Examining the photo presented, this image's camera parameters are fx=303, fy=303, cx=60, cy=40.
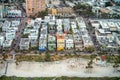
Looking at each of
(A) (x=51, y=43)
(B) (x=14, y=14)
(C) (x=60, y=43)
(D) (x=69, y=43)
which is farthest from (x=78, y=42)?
(B) (x=14, y=14)

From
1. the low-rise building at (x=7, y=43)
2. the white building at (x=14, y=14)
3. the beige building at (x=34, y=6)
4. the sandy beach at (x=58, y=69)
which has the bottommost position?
the sandy beach at (x=58, y=69)

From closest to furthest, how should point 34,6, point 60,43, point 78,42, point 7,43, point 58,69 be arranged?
1. point 58,69
2. point 60,43
3. point 7,43
4. point 78,42
5. point 34,6

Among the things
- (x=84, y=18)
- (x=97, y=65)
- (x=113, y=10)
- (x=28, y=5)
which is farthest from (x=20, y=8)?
(x=97, y=65)

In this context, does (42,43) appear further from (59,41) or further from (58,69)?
(58,69)

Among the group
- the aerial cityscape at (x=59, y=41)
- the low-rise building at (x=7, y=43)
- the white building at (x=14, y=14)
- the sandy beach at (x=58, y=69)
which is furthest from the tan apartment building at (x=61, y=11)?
the sandy beach at (x=58, y=69)

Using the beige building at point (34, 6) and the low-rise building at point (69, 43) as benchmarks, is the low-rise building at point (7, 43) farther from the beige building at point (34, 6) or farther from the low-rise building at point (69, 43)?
the beige building at point (34, 6)

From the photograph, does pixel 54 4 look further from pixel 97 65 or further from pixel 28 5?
pixel 97 65

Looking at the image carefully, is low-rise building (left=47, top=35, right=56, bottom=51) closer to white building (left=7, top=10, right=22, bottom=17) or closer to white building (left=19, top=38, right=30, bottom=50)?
white building (left=19, top=38, right=30, bottom=50)
